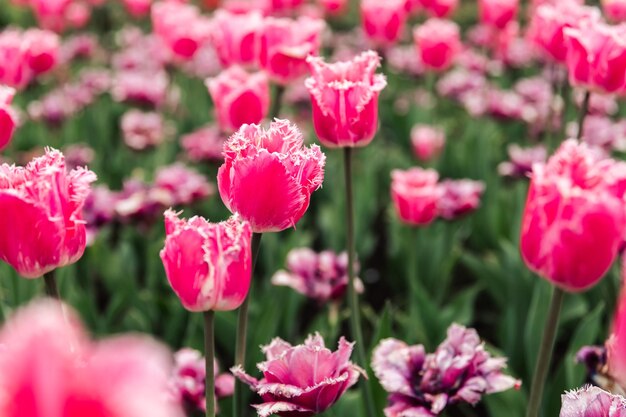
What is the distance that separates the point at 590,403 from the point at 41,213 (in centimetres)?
78

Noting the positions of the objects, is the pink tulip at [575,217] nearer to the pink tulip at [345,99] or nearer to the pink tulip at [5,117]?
the pink tulip at [345,99]

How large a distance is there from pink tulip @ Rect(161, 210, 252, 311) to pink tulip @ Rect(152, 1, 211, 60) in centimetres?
249

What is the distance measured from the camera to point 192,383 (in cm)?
139

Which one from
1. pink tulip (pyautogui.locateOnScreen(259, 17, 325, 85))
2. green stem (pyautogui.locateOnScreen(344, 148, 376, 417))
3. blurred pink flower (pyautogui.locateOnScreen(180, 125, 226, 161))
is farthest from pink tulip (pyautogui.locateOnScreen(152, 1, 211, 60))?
green stem (pyautogui.locateOnScreen(344, 148, 376, 417))

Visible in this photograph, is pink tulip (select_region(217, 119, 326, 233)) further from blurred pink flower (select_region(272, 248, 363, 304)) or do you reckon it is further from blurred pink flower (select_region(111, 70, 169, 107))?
blurred pink flower (select_region(111, 70, 169, 107))

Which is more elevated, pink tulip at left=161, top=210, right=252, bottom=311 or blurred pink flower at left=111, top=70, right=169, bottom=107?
pink tulip at left=161, top=210, right=252, bottom=311

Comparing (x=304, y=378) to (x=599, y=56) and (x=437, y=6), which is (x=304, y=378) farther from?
(x=437, y=6)

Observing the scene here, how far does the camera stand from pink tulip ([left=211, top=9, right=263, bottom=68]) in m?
2.25

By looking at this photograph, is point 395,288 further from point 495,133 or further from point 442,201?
point 495,133

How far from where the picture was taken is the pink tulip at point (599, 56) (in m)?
1.62

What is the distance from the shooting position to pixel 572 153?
0.96 meters

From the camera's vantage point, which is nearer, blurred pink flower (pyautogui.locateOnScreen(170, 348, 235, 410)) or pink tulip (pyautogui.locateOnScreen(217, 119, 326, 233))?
pink tulip (pyautogui.locateOnScreen(217, 119, 326, 233))

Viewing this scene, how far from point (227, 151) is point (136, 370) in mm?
642

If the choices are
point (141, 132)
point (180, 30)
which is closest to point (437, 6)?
point (180, 30)
